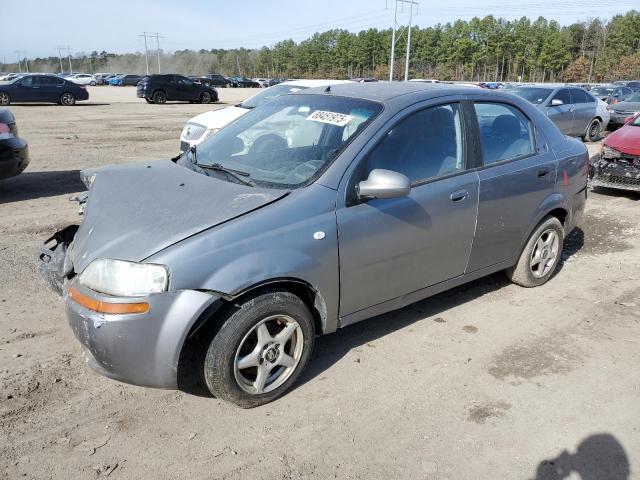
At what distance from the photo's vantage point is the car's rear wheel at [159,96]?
28.5m

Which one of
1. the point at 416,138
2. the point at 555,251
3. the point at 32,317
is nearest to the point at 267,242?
the point at 416,138

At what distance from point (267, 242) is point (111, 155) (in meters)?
9.39

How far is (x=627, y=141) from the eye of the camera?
7863 mm

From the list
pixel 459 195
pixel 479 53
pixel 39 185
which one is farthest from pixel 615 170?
pixel 479 53

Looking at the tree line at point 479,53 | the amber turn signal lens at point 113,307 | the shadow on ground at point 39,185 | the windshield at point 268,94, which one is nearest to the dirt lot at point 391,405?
the amber turn signal lens at point 113,307

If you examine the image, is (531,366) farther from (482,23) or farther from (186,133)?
(482,23)

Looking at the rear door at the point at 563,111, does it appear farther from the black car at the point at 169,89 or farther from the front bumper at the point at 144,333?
the black car at the point at 169,89

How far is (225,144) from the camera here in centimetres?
388

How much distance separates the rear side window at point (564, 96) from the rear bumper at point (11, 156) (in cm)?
1207

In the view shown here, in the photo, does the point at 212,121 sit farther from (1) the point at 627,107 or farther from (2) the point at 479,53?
(2) the point at 479,53

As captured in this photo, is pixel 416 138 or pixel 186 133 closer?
pixel 416 138

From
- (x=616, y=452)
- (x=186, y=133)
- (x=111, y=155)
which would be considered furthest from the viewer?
(x=111, y=155)

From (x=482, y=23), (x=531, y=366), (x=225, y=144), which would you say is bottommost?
(x=531, y=366)

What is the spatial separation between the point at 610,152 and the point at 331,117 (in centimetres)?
637
